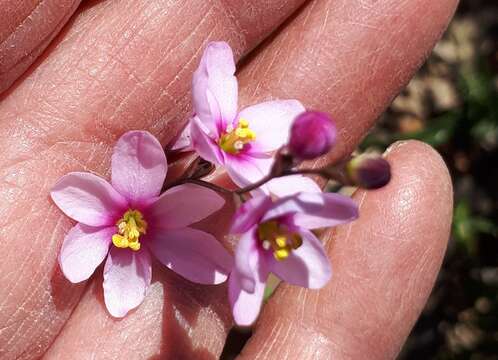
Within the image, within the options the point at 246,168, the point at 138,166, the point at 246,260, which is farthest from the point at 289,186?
the point at 138,166

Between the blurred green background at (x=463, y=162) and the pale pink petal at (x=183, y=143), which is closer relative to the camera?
the pale pink petal at (x=183, y=143)

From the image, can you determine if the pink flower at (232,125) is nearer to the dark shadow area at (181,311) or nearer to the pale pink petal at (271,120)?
the pale pink petal at (271,120)

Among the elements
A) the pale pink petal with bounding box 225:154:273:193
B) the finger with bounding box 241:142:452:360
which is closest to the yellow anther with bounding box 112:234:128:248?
the pale pink petal with bounding box 225:154:273:193

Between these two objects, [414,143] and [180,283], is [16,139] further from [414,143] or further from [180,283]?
[414,143]

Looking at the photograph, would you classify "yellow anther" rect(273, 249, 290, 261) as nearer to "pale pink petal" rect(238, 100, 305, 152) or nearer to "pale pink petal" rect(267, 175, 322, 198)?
"pale pink petal" rect(267, 175, 322, 198)

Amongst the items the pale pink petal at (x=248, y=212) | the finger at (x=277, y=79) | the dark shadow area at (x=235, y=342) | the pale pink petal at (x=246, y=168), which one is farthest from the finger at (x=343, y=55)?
the dark shadow area at (x=235, y=342)

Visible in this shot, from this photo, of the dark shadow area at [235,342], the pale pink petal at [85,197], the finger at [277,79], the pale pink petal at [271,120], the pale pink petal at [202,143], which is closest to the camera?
the pale pink petal at [202,143]
